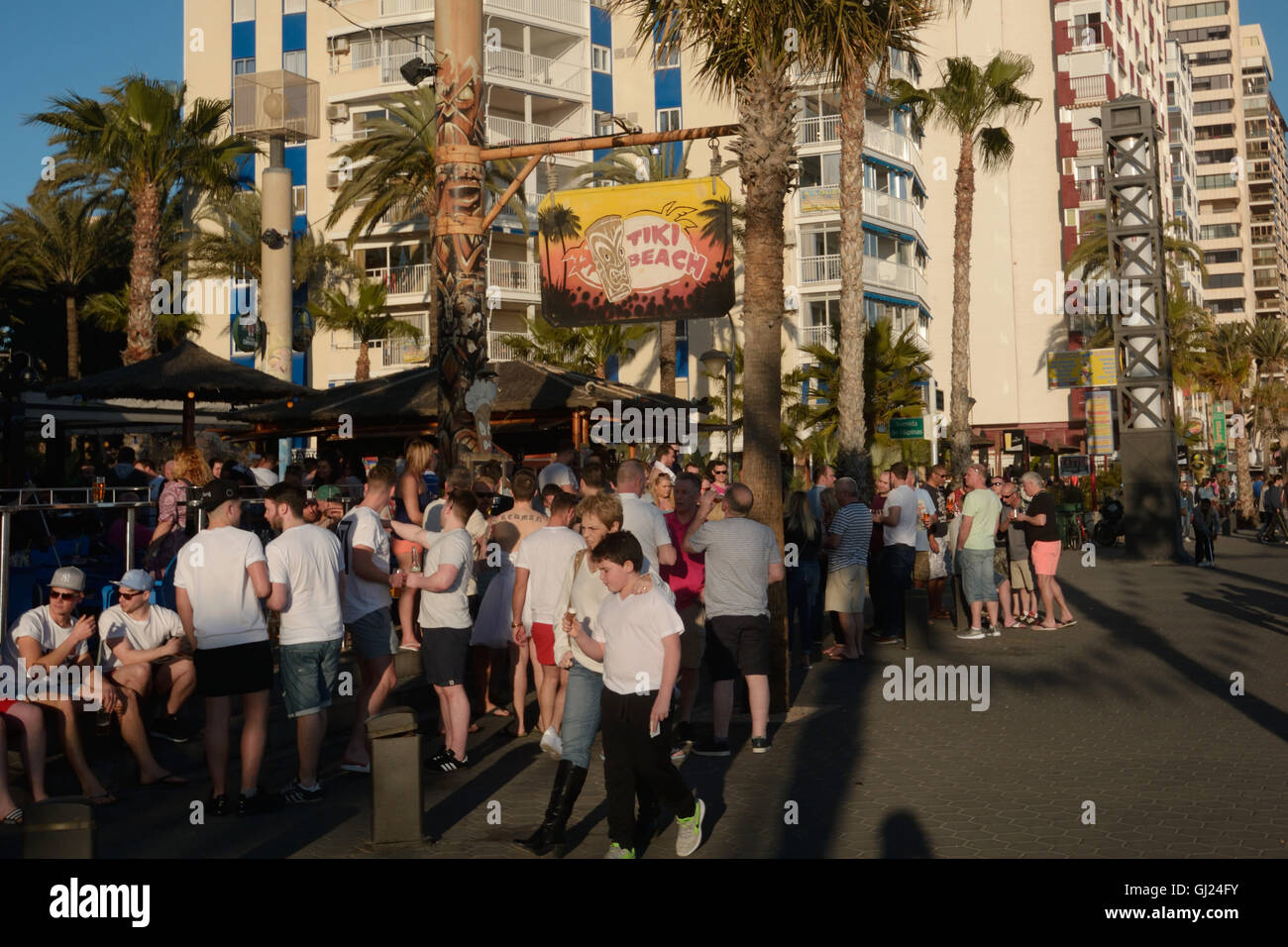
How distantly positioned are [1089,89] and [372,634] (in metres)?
65.0

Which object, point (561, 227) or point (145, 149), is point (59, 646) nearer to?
point (561, 227)

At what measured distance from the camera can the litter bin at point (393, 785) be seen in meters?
6.65

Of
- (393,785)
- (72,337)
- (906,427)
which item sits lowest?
(393,785)

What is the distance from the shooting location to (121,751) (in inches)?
342

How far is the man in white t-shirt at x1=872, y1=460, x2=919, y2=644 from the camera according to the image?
14.2 meters

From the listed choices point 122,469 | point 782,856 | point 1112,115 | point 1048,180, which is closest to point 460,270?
point 122,469

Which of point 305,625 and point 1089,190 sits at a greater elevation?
point 1089,190

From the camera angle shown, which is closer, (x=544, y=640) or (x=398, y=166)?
(x=544, y=640)

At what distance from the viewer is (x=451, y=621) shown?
8.48m

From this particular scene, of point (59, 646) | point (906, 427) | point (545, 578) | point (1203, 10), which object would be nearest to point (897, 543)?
point (545, 578)

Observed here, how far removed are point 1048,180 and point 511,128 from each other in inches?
1229

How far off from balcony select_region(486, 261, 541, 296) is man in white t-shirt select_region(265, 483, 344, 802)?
39479mm

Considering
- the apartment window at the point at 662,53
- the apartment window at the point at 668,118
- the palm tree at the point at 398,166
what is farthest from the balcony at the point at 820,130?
the apartment window at the point at 662,53

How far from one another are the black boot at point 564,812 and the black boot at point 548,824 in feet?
0.04
